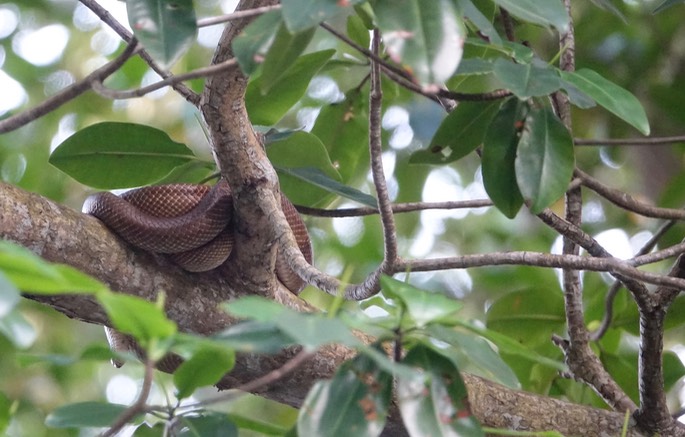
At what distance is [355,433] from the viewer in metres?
1.07

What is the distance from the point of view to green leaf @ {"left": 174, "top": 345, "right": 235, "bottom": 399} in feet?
4.00

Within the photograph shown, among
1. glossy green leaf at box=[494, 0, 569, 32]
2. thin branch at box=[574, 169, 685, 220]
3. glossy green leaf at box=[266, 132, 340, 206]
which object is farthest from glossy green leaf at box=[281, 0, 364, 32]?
thin branch at box=[574, 169, 685, 220]

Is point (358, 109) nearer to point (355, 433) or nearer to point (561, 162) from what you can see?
point (561, 162)

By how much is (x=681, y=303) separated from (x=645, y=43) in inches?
48.4

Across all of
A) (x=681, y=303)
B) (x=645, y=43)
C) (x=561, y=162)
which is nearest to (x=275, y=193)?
(x=561, y=162)

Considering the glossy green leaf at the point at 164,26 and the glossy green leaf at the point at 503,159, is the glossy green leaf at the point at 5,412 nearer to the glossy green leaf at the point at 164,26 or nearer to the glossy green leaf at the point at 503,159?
the glossy green leaf at the point at 164,26

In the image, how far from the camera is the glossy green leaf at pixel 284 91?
6.56 feet

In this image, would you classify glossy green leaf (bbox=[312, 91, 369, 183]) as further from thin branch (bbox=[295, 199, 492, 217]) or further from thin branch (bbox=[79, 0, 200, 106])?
thin branch (bbox=[79, 0, 200, 106])

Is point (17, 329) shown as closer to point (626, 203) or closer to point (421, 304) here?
point (421, 304)

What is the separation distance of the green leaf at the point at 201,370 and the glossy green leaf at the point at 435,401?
0.87 feet

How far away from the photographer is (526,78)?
144 cm

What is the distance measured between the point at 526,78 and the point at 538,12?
15cm

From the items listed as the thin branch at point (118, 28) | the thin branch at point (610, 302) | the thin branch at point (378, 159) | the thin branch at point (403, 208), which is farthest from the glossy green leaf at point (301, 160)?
the thin branch at point (610, 302)

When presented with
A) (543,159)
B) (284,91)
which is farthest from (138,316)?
(284,91)
